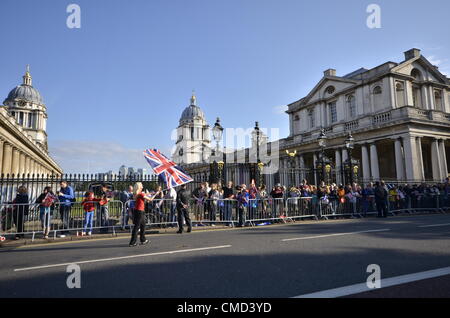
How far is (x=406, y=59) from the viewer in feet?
105

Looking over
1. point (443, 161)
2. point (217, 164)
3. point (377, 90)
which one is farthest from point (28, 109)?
point (443, 161)

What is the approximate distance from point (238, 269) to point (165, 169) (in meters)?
6.72

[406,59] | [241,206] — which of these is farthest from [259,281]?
[406,59]

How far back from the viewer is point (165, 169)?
10898 millimetres

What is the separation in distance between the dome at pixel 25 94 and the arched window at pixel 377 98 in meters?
93.2

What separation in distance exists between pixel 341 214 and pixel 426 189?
789 cm

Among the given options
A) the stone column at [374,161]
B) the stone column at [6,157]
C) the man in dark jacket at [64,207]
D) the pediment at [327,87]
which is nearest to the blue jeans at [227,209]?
the man in dark jacket at [64,207]

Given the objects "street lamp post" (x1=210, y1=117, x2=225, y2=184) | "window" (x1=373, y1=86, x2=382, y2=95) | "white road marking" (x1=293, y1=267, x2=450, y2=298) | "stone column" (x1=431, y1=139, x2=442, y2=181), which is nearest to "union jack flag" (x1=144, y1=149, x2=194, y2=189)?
"street lamp post" (x1=210, y1=117, x2=225, y2=184)

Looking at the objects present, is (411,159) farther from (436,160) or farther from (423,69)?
(423,69)

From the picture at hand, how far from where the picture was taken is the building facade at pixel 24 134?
102ft

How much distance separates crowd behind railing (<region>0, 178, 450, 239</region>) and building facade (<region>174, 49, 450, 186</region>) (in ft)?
13.4

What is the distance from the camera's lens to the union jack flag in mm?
10797

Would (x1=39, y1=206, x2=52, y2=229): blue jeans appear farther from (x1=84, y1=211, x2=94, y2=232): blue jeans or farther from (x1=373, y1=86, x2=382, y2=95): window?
(x1=373, y1=86, x2=382, y2=95): window
